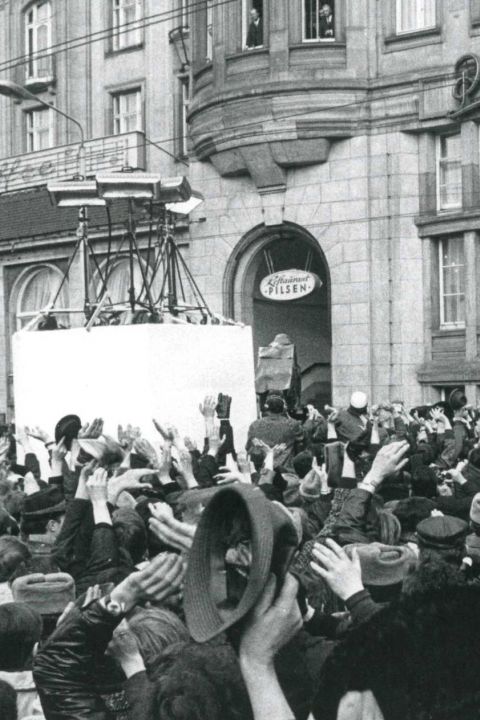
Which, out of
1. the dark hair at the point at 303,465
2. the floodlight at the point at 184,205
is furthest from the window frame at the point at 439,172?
the dark hair at the point at 303,465

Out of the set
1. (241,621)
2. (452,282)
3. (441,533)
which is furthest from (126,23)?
(241,621)

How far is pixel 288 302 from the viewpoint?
98.4 feet

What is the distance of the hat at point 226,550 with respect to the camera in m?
3.02

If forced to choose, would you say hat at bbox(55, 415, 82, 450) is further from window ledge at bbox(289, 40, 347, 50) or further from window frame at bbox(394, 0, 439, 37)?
window frame at bbox(394, 0, 439, 37)

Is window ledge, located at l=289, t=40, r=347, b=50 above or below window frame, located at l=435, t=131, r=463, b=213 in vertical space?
above

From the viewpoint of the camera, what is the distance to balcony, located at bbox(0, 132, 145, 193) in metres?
33.4

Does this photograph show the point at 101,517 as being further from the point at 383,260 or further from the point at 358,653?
the point at 383,260

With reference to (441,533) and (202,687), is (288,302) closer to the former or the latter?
(441,533)

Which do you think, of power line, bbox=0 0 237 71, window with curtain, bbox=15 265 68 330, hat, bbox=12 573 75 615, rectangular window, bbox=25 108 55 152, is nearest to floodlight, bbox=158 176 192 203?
power line, bbox=0 0 237 71

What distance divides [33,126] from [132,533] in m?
33.1

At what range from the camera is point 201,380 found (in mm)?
17812

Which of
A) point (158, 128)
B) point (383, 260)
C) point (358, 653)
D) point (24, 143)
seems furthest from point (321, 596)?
point (24, 143)

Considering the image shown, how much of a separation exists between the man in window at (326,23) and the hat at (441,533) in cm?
2277

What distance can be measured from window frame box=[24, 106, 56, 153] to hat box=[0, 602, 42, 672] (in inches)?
1339
